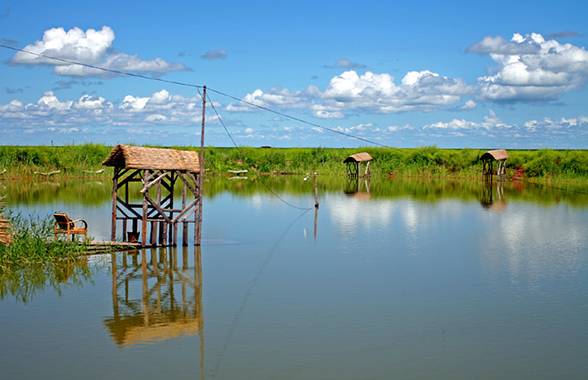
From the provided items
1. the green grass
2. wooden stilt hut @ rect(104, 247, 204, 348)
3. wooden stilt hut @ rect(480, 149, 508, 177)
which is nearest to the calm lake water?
wooden stilt hut @ rect(104, 247, 204, 348)

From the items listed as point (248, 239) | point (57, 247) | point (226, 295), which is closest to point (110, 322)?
point (226, 295)

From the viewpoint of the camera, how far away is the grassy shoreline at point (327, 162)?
54719 millimetres

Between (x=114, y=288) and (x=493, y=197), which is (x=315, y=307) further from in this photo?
(x=493, y=197)

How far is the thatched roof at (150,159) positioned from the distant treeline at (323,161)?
32.7m

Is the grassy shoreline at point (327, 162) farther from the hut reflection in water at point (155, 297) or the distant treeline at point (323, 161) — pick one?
the hut reflection in water at point (155, 297)

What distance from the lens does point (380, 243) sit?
77.6 feet

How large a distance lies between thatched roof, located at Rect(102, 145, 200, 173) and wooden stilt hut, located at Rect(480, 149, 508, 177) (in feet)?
124

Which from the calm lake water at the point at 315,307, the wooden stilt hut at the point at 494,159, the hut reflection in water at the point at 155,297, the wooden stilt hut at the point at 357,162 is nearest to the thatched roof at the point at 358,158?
the wooden stilt hut at the point at 357,162

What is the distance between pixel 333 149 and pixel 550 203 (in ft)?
Answer: 107

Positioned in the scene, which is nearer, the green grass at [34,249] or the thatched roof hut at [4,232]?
the thatched roof hut at [4,232]

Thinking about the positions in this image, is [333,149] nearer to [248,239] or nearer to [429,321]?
[248,239]

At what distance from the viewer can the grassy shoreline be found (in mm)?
54719

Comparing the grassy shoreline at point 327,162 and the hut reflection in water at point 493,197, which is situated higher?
the grassy shoreline at point 327,162

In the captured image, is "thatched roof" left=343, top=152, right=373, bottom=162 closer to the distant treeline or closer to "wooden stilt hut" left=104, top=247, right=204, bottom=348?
the distant treeline
